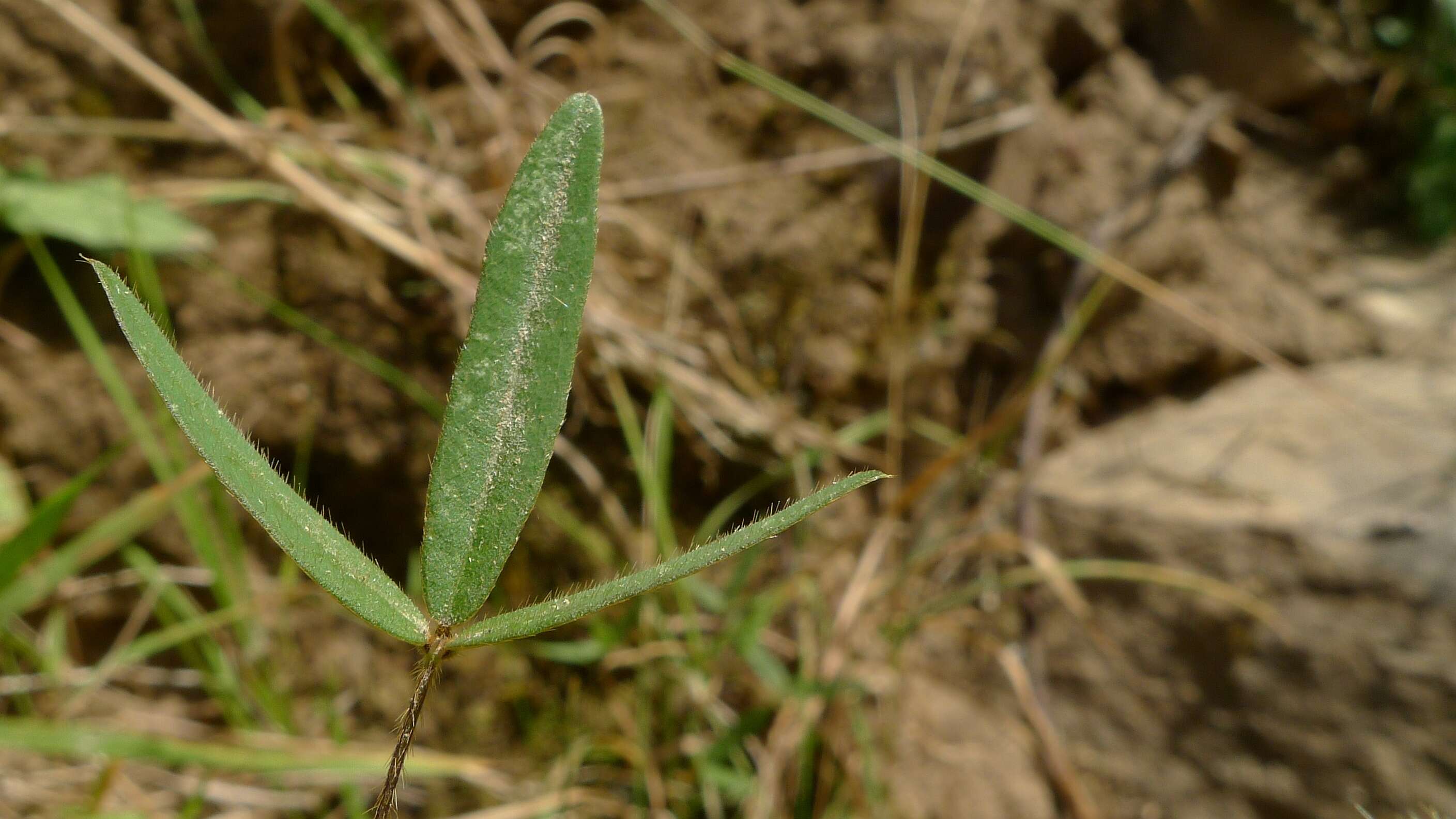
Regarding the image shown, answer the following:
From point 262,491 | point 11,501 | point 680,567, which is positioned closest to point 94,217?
point 11,501

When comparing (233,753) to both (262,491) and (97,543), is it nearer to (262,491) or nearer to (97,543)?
(97,543)

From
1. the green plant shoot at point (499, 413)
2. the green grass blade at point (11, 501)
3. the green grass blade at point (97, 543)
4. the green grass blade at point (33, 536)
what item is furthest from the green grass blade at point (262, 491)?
the green grass blade at point (11, 501)

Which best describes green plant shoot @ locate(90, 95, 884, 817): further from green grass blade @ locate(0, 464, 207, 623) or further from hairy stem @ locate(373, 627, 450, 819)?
green grass blade @ locate(0, 464, 207, 623)

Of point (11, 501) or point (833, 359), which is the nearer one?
point (11, 501)

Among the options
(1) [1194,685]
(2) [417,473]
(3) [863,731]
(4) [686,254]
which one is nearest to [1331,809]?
(1) [1194,685]

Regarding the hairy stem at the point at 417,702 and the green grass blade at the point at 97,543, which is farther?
the green grass blade at the point at 97,543

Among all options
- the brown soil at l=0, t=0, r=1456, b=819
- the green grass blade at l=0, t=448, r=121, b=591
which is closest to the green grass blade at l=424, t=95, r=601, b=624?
the green grass blade at l=0, t=448, r=121, b=591

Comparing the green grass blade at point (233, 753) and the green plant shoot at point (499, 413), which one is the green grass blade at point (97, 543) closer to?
the green grass blade at point (233, 753)
